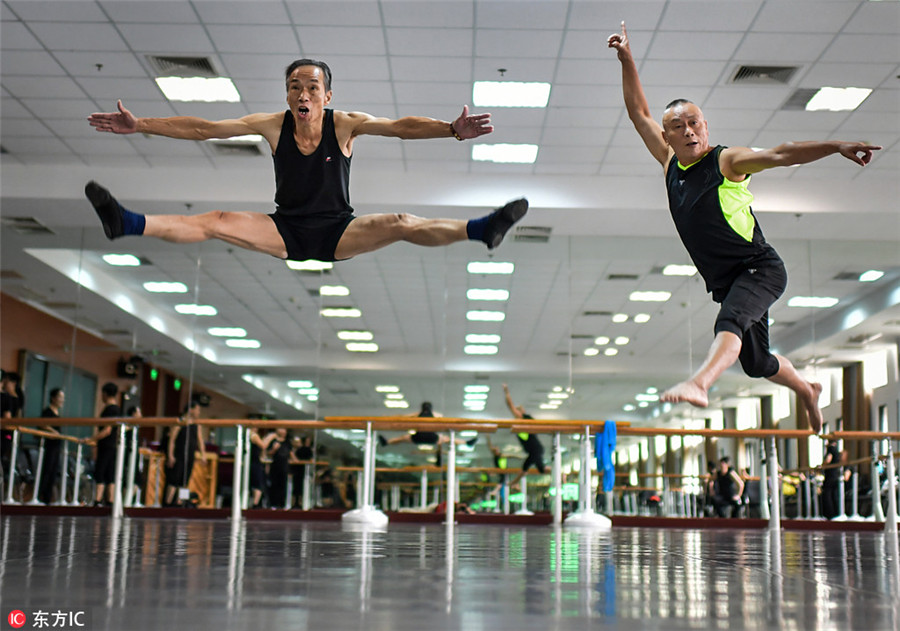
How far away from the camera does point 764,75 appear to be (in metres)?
8.52

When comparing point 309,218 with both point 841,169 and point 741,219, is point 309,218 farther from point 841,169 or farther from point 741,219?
point 841,169

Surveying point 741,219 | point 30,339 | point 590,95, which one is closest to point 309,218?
point 741,219

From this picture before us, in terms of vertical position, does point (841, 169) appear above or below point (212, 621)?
above

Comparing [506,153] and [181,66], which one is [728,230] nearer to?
[181,66]

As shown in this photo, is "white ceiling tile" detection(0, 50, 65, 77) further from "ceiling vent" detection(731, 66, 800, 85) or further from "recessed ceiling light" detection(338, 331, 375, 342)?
"ceiling vent" detection(731, 66, 800, 85)

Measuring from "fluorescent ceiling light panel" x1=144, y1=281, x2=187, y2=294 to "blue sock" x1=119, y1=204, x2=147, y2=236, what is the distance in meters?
10.0

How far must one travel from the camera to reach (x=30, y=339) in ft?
50.6

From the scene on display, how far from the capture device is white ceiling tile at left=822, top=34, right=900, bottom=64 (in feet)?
25.7

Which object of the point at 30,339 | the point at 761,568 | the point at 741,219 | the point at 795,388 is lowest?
the point at 761,568

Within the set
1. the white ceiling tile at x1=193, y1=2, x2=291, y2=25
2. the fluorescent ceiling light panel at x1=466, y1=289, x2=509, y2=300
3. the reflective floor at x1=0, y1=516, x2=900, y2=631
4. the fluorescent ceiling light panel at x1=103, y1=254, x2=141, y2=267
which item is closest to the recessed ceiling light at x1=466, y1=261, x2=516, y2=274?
the fluorescent ceiling light panel at x1=466, y1=289, x2=509, y2=300

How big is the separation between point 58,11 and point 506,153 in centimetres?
497

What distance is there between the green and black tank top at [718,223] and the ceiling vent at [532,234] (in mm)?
8075

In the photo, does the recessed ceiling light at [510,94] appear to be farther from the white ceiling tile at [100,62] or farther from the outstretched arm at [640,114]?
the outstretched arm at [640,114]

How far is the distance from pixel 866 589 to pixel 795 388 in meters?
2.17
